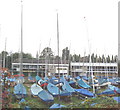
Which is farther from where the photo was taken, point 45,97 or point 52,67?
point 52,67

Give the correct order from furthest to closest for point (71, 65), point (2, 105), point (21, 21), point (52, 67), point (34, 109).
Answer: point (71, 65) < point (52, 67) < point (21, 21) < point (34, 109) < point (2, 105)

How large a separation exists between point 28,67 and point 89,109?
Answer: 1086 inches

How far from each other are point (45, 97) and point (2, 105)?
3.74 meters

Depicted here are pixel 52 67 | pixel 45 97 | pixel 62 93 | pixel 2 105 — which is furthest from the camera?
pixel 52 67

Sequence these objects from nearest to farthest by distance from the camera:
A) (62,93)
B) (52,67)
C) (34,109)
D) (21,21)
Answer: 1. (34,109)
2. (21,21)
3. (62,93)
4. (52,67)

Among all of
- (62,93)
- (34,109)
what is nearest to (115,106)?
(34,109)

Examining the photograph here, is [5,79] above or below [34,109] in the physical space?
above

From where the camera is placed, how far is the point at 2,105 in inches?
154

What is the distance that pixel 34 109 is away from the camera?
4.36 meters

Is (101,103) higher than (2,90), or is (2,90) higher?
(2,90)

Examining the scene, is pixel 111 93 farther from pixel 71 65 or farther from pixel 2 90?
pixel 71 65

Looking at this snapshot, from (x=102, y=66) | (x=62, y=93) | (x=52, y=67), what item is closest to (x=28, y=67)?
(x=52, y=67)

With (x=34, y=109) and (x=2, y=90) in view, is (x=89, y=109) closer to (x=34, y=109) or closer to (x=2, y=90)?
(x=34, y=109)

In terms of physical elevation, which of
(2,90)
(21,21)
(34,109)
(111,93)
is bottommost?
(111,93)
